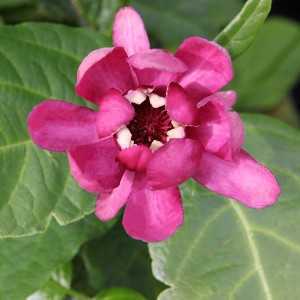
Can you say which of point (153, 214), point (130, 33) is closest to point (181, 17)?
point (130, 33)

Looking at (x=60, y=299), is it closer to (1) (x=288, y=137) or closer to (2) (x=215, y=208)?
(2) (x=215, y=208)

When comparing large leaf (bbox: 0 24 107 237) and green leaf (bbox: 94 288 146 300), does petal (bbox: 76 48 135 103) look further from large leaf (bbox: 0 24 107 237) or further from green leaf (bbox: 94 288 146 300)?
green leaf (bbox: 94 288 146 300)

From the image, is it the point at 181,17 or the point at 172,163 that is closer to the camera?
the point at 172,163

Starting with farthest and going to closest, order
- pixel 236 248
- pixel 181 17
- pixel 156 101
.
Result: pixel 181 17, pixel 236 248, pixel 156 101

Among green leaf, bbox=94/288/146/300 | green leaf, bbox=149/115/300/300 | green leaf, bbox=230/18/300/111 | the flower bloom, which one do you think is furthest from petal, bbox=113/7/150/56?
green leaf, bbox=230/18/300/111

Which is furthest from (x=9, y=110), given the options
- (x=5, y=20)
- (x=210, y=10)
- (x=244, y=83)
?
(x=244, y=83)

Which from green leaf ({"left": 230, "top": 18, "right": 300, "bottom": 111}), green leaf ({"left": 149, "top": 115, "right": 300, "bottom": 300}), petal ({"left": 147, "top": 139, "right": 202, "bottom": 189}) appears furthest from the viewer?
green leaf ({"left": 230, "top": 18, "right": 300, "bottom": 111})

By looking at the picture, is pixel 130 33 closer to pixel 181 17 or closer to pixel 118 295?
pixel 118 295
